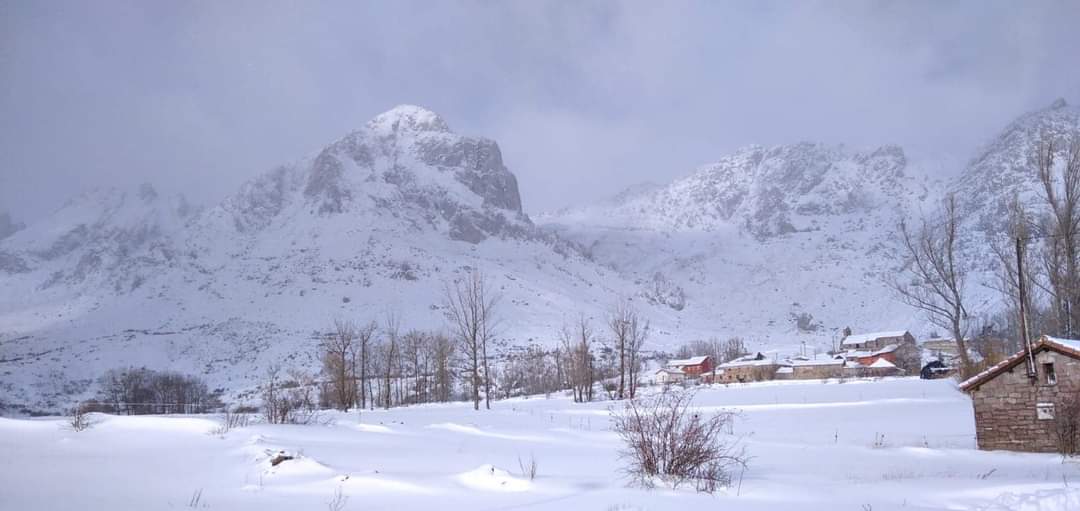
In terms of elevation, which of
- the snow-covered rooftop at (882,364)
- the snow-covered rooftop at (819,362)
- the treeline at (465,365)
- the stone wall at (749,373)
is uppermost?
the treeline at (465,365)

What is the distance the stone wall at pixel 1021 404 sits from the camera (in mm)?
15875

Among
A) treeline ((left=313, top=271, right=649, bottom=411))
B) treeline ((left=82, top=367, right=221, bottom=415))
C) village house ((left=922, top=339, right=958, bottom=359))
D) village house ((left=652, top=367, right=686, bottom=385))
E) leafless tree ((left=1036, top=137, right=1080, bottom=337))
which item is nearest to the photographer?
leafless tree ((left=1036, top=137, right=1080, bottom=337))

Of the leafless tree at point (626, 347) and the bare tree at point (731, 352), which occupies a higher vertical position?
the leafless tree at point (626, 347)

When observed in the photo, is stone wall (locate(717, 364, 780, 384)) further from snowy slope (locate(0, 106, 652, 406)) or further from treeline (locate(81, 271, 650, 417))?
snowy slope (locate(0, 106, 652, 406))

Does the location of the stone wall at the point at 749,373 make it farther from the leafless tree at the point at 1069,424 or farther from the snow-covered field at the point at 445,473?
the leafless tree at the point at 1069,424

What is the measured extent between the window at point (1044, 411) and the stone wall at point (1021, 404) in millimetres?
63

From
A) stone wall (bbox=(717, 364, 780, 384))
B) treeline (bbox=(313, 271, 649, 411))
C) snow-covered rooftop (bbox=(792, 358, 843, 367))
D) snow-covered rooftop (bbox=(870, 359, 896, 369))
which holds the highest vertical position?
treeline (bbox=(313, 271, 649, 411))

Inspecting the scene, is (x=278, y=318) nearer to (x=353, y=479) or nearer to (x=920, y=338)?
(x=353, y=479)

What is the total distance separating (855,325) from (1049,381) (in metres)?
176

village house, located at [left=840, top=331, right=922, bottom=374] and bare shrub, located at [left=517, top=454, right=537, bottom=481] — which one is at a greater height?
bare shrub, located at [left=517, top=454, right=537, bottom=481]

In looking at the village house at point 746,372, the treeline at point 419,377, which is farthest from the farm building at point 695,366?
the treeline at point 419,377

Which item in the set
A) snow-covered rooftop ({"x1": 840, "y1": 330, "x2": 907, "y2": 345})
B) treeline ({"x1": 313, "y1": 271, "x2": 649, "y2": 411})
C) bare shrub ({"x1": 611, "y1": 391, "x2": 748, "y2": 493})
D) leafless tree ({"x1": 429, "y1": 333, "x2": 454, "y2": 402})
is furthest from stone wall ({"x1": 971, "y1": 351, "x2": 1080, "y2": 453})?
snow-covered rooftop ({"x1": 840, "y1": 330, "x2": 907, "y2": 345})

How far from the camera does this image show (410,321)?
114 metres

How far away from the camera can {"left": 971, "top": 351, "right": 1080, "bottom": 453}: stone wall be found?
15.9 metres
